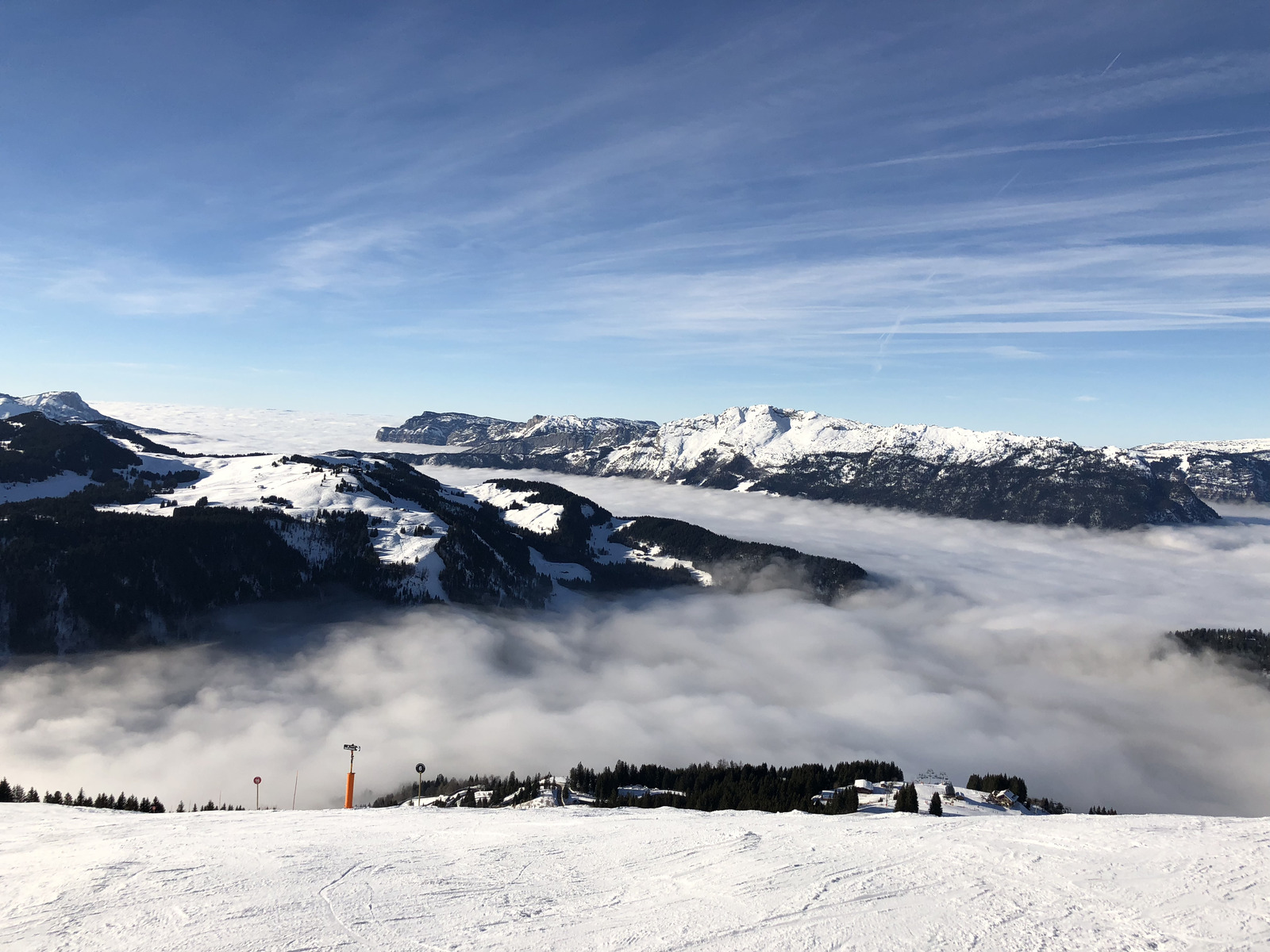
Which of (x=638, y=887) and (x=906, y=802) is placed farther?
(x=906, y=802)

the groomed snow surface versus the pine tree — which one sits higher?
the groomed snow surface

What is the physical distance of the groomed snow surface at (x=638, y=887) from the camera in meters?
27.7

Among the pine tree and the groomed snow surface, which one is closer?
the groomed snow surface

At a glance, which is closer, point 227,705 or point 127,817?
point 127,817

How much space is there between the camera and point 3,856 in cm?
3544

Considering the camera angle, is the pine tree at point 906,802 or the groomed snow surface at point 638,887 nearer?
the groomed snow surface at point 638,887

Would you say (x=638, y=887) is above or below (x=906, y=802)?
above

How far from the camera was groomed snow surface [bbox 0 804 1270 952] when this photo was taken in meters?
27.7

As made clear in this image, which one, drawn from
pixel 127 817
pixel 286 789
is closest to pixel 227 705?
pixel 286 789

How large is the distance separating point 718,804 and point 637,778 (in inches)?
1483

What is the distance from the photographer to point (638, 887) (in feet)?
112

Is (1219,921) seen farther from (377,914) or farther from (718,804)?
(718,804)

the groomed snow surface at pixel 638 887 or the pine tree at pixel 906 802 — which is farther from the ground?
the groomed snow surface at pixel 638 887

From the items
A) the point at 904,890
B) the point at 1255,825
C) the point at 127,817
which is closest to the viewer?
the point at 904,890
